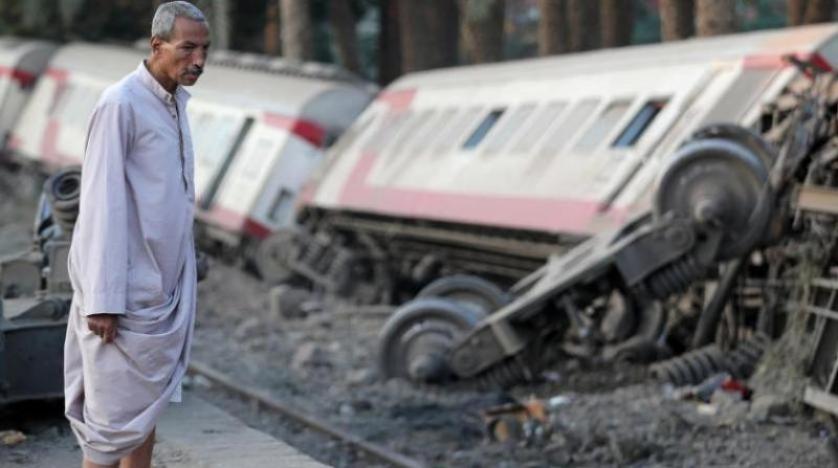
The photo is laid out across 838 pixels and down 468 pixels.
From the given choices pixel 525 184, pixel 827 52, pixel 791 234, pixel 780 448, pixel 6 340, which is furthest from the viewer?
pixel 525 184

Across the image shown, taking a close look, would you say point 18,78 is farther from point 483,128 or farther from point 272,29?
point 483,128

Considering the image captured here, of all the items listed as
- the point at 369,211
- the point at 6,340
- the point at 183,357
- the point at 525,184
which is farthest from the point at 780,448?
the point at 369,211

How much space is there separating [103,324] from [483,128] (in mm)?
13907

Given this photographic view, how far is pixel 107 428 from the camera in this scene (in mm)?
5539

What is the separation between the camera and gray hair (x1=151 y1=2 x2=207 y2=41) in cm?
555

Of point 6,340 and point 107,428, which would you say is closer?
point 107,428

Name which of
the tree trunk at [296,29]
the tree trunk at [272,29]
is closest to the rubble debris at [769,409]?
the tree trunk at [296,29]

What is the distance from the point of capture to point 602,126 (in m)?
16.4

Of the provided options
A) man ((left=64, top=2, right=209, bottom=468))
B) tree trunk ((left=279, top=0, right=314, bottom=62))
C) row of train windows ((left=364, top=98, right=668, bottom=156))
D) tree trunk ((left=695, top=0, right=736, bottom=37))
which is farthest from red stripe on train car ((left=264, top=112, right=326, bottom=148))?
man ((left=64, top=2, right=209, bottom=468))

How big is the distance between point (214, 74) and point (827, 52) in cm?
1560

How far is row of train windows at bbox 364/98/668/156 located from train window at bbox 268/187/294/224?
2158 mm

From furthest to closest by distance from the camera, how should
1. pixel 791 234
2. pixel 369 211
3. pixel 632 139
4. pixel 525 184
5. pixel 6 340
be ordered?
pixel 369 211 → pixel 525 184 → pixel 632 139 → pixel 791 234 → pixel 6 340

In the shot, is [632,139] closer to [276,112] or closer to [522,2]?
[276,112]

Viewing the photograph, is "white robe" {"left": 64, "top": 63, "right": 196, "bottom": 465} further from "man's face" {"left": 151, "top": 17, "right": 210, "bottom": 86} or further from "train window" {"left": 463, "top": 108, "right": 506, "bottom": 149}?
"train window" {"left": 463, "top": 108, "right": 506, "bottom": 149}
